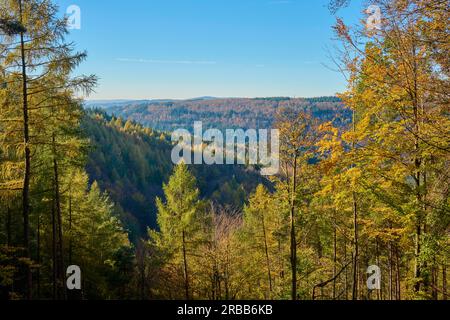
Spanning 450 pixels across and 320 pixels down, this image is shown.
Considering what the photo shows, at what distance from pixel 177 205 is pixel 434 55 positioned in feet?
53.5

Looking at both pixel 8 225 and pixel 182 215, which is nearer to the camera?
pixel 8 225

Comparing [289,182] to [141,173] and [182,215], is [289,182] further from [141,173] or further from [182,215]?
[141,173]

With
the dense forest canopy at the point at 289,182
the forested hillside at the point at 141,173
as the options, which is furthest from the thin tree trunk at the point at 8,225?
the forested hillside at the point at 141,173

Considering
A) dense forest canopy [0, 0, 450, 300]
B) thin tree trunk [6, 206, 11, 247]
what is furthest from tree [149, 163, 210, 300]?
thin tree trunk [6, 206, 11, 247]

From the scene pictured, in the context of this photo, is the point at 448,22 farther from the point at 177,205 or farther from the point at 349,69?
the point at 177,205

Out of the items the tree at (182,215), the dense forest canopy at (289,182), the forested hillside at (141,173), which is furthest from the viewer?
the forested hillside at (141,173)

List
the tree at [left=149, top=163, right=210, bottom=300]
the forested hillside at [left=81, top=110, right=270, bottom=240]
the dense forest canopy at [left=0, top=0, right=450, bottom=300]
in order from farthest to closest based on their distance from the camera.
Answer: the forested hillside at [left=81, top=110, right=270, bottom=240] → the tree at [left=149, top=163, right=210, bottom=300] → the dense forest canopy at [left=0, top=0, right=450, bottom=300]

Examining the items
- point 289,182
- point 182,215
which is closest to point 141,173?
point 182,215

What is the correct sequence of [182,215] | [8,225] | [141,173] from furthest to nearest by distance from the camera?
[141,173], [182,215], [8,225]

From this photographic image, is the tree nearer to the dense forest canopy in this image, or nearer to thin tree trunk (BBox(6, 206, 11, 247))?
the dense forest canopy

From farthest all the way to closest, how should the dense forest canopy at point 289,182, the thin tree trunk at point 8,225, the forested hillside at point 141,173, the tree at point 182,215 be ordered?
the forested hillside at point 141,173, the tree at point 182,215, the thin tree trunk at point 8,225, the dense forest canopy at point 289,182

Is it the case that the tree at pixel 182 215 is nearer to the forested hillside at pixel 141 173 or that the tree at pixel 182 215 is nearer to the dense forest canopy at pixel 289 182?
the dense forest canopy at pixel 289 182

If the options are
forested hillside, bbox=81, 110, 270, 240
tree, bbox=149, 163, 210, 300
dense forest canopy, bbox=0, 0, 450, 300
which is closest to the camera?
dense forest canopy, bbox=0, 0, 450, 300
